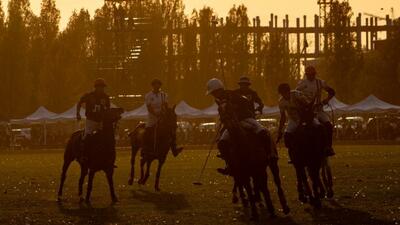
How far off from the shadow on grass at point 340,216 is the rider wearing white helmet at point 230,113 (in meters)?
1.55

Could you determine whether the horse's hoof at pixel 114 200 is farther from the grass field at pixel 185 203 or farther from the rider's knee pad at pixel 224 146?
the rider's knee pad at pixel 224 146

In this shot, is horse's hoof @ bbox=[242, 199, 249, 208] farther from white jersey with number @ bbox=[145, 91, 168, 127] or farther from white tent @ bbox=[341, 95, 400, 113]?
white tent @ bbox=[341, 95, 400, 113]

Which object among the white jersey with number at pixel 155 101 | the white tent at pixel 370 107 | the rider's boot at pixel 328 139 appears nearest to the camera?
the rider's boot at pixel 328 139

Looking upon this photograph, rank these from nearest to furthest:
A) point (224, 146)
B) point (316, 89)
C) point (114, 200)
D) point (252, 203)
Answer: point (252, 203)
point (224, 146)
point (316, 89)
point (114, 200)

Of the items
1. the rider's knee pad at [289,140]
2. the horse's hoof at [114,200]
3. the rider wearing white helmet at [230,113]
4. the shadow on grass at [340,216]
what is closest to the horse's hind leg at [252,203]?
the rider wearing white helmet at [230,113]

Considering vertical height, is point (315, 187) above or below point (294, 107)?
below

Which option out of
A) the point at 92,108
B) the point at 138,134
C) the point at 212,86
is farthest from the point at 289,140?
the point at 138,134

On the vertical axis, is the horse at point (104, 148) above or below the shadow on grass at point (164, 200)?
above

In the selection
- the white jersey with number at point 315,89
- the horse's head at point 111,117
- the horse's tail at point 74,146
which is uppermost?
the white jersey with number at point 315,89

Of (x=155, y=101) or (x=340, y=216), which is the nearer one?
(x=340, y=216)

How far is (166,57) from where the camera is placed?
391 ft

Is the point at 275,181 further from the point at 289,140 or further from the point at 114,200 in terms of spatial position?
the point at 114,200

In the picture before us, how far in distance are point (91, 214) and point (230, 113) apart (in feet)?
12.1

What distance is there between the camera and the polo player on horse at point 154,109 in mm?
31828
